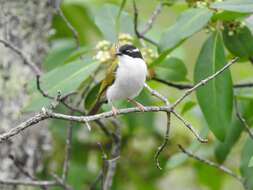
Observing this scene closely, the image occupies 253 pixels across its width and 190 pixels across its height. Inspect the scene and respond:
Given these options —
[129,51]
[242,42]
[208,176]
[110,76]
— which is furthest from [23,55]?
[208,176]

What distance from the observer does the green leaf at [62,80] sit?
4.30 meters

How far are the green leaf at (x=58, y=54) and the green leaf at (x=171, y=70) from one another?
0.80m

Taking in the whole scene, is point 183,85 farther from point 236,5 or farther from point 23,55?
point 23,55

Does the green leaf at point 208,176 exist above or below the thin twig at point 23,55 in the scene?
below

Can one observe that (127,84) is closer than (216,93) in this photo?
No

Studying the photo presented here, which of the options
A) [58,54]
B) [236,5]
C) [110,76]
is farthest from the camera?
[58,54]

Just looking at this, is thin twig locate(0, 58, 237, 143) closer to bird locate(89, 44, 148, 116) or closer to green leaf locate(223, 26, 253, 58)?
bird locate(89, 44, 148, 116)

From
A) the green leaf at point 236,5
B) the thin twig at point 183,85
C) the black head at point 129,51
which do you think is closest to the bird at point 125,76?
the black head at point 129,51

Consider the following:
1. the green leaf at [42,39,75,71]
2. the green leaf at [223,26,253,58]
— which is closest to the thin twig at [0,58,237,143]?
the green leaf at [223,26,253,58]

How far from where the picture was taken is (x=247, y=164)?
442 cm

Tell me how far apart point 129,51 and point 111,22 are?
0.60m

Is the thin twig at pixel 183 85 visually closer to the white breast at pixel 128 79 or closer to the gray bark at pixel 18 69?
the white breast at pixel 128 79

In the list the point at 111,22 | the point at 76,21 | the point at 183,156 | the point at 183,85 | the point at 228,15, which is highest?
the point at 228,15

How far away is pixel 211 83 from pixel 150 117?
48.6 inches
